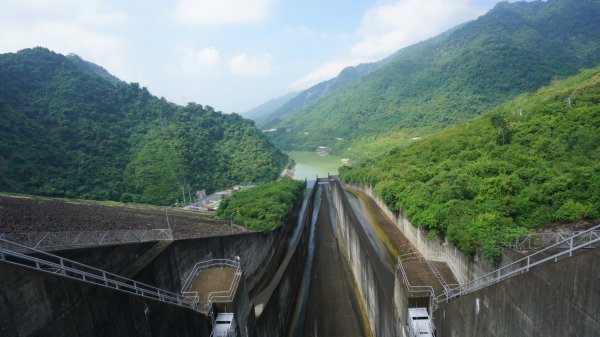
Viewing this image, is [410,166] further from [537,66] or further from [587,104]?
[537,66]

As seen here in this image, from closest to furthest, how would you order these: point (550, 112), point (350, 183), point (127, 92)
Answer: point (550, 112) → point (350, 183) → point (127, 92)

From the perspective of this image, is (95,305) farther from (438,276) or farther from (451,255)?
(451,255)

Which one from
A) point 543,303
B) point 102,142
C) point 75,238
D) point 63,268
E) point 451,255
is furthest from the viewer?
point 102,142

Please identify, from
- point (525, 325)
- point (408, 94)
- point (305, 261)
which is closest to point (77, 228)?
point (305, 261)

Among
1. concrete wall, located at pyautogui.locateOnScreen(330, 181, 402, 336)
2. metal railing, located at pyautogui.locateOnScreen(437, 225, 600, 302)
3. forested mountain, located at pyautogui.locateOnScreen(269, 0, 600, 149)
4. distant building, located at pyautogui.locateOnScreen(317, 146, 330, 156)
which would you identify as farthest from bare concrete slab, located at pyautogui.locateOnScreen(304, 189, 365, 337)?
distant building, located at pyautogui.locateOnScreen(317, 146, 330, 156)

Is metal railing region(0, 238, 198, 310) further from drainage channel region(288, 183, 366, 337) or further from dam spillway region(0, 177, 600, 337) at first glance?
drainage channel region(288, 183, 366, 337)

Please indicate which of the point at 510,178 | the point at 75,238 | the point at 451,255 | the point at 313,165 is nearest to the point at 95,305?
the point at 75,238
